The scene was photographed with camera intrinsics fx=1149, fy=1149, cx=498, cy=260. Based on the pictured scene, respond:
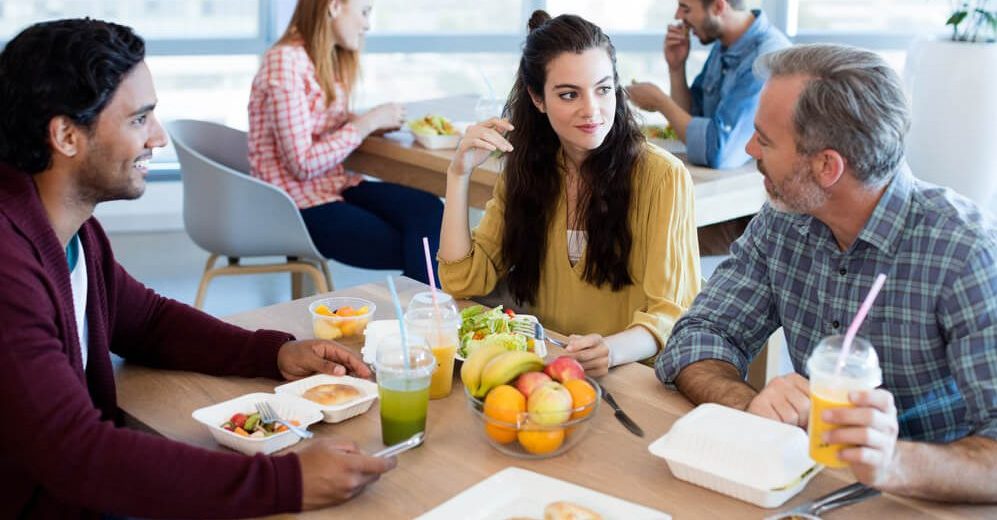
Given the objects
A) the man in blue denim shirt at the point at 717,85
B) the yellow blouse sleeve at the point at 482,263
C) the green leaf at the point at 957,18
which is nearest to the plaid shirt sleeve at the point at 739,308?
the yellow blouse sleeve at the point at 482,263

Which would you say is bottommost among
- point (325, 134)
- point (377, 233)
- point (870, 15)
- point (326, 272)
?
point (326, 272)

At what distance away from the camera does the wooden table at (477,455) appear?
4.60ft

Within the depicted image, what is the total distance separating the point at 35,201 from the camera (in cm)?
154

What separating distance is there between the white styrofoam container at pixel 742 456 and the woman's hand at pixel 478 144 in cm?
87

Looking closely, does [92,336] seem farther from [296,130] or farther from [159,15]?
[159,15]

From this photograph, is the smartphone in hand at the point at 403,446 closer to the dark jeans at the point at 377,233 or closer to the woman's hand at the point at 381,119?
the dark jeans at the point at 377,233

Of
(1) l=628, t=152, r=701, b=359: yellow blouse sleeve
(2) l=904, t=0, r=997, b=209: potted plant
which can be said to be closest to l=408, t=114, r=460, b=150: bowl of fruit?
(1) l=628, t=152, r=701, b=359: yellow blouse sleeve

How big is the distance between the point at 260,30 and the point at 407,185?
1943mm

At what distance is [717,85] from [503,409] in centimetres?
251

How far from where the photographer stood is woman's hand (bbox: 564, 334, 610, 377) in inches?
71.7

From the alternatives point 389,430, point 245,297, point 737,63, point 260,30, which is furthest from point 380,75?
point 389,430

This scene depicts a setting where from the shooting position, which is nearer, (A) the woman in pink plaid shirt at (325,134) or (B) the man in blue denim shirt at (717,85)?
(B) the man in blue denim shirt at (717,85)

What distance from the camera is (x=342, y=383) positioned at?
5.72 feet

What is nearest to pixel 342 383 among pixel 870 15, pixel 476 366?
pixel 476 366
